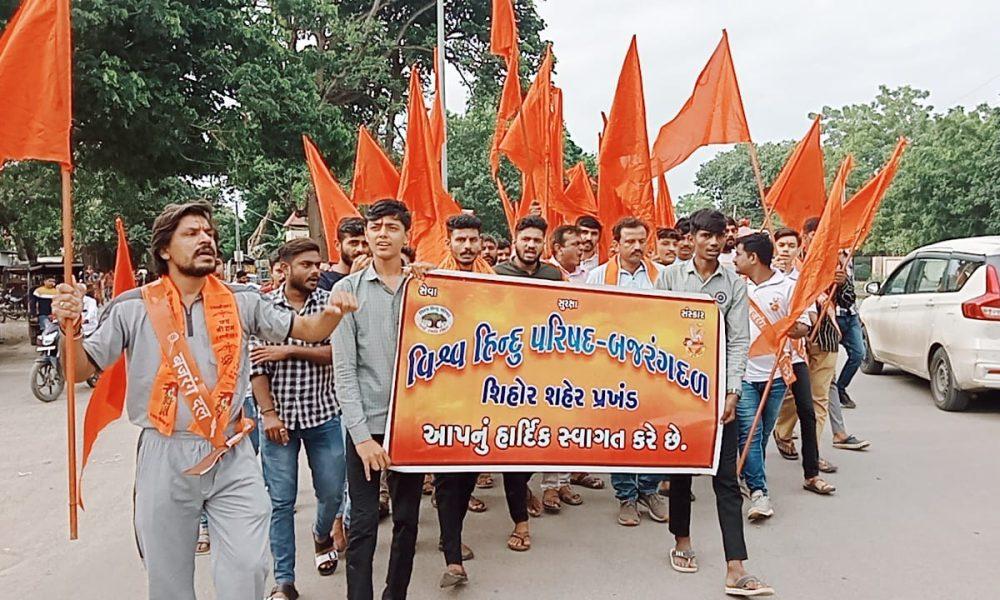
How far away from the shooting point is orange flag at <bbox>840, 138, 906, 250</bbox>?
5.19 metres

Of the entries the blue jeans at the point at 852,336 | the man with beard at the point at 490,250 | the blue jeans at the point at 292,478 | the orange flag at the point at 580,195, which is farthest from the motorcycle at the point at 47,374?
the blue jeans at the point at 852,336

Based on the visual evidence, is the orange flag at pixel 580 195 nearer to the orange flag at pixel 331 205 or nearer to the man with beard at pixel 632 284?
the orange flag at pixel 331 205

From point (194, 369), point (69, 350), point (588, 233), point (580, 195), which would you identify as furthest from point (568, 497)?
point (580, 195)

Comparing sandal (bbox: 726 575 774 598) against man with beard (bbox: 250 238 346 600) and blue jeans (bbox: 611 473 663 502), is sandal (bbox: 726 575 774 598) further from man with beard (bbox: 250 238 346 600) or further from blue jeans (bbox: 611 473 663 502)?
man with beard (bbox: 250 238 346 600)

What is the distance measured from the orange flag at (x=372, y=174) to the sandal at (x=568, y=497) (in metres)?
3.63

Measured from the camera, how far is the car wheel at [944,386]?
7.38 m

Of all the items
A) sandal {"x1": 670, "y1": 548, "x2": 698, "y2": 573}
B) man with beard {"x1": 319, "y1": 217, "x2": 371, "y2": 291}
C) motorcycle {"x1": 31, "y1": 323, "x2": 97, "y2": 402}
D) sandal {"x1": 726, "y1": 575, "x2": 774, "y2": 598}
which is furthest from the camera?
motorcycle {"x1": 31, "y1": 323, "x2": 97, "y2": 402}

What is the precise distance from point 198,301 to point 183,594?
3.34 ft

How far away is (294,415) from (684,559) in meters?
2.09

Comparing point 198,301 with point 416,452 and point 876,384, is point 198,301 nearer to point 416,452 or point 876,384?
point 416,452

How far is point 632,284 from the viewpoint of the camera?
4703 mm

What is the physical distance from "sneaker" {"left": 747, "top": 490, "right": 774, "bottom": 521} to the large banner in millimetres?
1058

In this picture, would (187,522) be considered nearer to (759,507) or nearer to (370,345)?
(370,345)

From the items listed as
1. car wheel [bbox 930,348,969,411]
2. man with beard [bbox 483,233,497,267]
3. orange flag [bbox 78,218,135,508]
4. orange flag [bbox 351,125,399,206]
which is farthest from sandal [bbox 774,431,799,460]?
orange flag [bbox 78,218,135,508]
